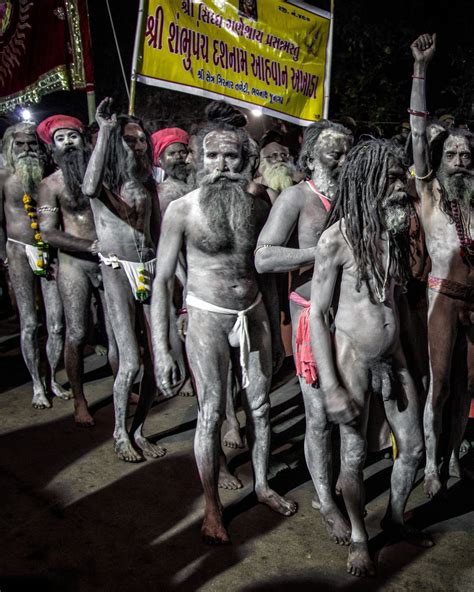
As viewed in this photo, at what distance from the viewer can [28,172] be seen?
574 centimetres

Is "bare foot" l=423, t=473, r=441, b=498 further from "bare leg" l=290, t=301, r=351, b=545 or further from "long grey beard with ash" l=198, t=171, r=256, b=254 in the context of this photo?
"long grey beard with ash" l=198, t=171, r=256, b=254

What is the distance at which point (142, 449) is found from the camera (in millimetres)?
4773

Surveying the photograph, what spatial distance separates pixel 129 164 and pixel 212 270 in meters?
1.40

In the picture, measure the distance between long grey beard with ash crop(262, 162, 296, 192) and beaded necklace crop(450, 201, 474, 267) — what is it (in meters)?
2.41

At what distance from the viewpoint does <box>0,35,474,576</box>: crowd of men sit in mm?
3176

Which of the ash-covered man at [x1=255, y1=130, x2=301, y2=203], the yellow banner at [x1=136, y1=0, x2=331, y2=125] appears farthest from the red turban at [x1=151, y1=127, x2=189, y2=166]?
the ash-covered man at [x1=255, y1=130, x2=301, y2=203]

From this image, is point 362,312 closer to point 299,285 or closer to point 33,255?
point 299,285

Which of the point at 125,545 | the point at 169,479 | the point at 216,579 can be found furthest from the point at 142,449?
the point at 216,579

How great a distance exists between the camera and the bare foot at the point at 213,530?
11.7 ft

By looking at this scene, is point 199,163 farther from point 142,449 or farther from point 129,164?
point 142,449

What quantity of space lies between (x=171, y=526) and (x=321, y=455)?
3.21 ft

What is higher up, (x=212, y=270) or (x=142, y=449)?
(x=212, y=270)

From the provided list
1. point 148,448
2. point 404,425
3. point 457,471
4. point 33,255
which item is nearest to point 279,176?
point 33,255

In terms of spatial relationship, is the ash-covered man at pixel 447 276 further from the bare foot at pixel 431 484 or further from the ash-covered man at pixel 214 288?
the ash-covered man at pixel 214 288
